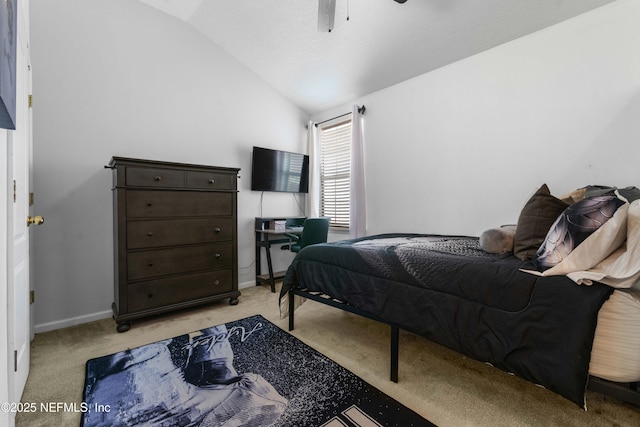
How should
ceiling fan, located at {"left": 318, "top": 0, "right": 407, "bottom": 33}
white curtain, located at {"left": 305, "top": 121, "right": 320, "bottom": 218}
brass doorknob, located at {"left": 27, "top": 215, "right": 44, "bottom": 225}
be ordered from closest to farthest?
brass doorknob, located at {"left": 27, "top": 215, "right": 44, "bottom": 225} < ceiling fan, located at {"left": 318, "top": 0, "right": 407, "bottom": 33} < white curtain, located at {"left": 305, "top": 121, "right": 320, "bottom": 218}

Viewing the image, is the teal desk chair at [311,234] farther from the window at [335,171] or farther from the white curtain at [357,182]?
the window at [335,171]

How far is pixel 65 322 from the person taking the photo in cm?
237

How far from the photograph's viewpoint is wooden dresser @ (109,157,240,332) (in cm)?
225

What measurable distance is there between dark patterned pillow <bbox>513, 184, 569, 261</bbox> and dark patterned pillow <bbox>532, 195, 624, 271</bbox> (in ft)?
0.68

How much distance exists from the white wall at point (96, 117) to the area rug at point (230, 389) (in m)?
1.05

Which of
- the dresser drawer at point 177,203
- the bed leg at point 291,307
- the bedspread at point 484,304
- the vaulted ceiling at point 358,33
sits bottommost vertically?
the bed leg at point 291,307

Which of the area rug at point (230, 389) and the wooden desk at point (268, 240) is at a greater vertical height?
the wooden desk at point (268, 240)

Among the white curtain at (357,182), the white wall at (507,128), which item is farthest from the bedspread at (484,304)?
the white curtain at (357,182)

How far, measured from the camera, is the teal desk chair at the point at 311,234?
312 cm

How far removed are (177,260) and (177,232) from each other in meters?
0.26

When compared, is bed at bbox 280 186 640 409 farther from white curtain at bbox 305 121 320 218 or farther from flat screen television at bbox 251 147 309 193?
white curtain at bbox 305 121 320 218

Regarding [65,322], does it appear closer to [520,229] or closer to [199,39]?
[199,39]

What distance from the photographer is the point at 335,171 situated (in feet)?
13.3

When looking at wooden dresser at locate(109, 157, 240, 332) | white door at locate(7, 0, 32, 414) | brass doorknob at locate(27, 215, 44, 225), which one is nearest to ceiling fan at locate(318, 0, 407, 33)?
wooden dresser at locate(109, 157, 240, 332)
